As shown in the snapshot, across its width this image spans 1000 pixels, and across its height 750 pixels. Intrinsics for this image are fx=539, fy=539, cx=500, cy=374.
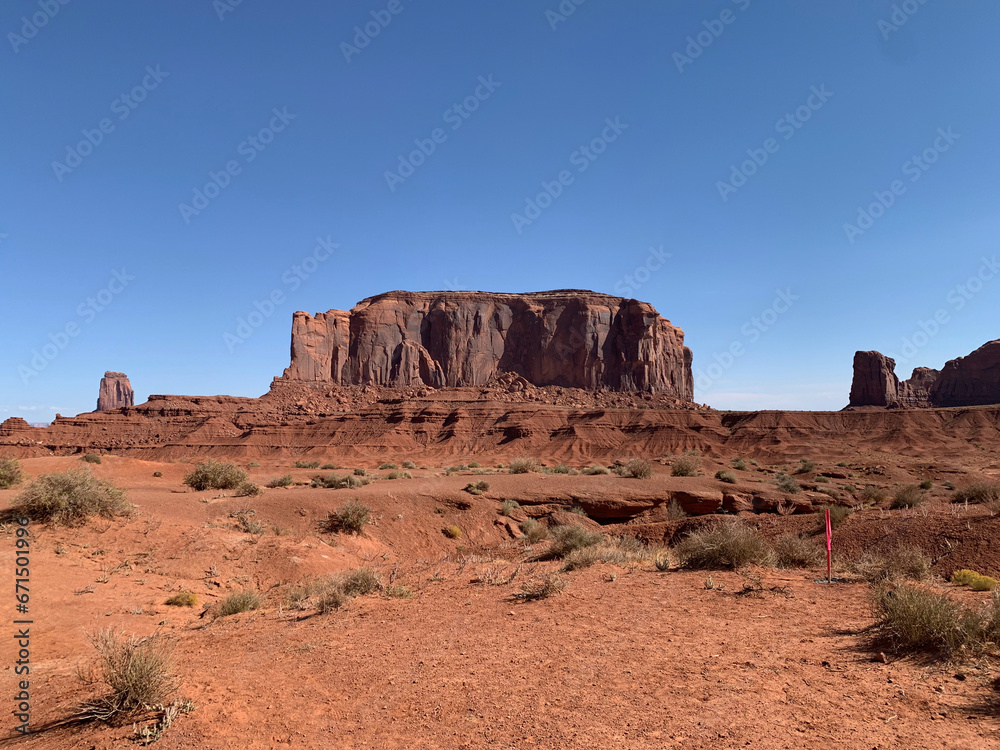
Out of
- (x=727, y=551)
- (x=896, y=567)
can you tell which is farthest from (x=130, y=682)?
(x=896, y=567)

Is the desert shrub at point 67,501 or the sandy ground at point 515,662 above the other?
the desert shrub at point 67,501

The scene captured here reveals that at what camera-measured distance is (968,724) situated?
4.05 meters

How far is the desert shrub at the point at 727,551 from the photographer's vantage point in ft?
31.4

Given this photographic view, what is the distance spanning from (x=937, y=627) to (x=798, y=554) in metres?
5.12

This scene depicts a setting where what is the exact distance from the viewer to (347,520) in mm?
16234

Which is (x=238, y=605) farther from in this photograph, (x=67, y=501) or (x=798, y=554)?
(x=798, y=554)

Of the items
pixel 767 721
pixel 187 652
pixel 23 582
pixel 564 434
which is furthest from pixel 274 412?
pixel 767 721

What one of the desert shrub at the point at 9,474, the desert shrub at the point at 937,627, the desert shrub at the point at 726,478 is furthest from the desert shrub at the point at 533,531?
the desert shrub at the point at 9,474

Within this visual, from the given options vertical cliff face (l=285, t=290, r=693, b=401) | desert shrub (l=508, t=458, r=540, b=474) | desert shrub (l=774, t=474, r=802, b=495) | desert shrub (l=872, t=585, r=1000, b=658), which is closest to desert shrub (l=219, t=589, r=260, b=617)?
desert shrub (l=872, t=585, r=1000, b=658)

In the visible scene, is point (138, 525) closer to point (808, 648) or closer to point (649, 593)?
point (649, 593)

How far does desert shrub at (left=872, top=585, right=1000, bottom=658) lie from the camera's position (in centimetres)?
520

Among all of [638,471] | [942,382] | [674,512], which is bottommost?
[674,512]

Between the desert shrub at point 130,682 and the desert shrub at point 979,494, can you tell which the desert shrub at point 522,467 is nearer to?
the desert shrub at point 979,494

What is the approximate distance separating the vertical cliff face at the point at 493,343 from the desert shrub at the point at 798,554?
6856 cm
